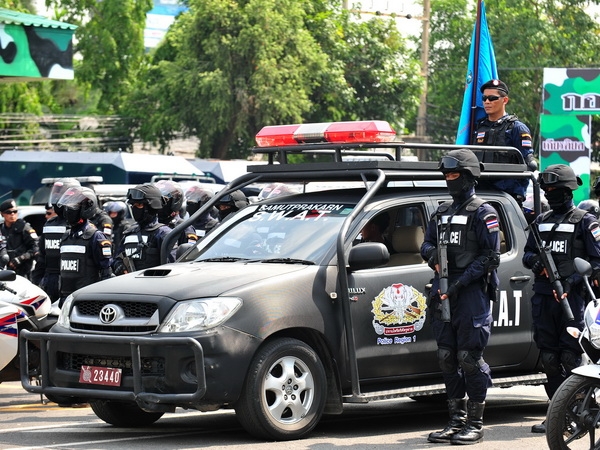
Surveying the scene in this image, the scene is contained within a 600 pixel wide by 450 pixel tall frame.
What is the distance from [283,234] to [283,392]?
1.29 meters

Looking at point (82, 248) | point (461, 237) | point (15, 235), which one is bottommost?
point (15, 235)

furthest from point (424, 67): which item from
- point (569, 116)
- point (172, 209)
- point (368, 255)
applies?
point (368, 255)

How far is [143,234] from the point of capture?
11.8m

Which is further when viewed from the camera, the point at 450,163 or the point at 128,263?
the point at 128,263

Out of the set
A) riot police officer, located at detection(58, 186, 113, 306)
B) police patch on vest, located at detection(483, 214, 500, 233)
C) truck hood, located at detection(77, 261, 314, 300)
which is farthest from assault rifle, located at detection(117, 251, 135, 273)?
police patch on vest, located at detection(483, 214, 500, 233)

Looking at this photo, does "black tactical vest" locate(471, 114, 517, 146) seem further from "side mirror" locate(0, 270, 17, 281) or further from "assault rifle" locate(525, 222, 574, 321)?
"side mirror" locate(0, 270, 17, 281)

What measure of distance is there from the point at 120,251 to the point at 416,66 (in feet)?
112

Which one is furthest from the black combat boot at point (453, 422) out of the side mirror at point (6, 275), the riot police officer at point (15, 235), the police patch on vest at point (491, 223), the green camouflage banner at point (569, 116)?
the green camouflage banner at point (569, 116)

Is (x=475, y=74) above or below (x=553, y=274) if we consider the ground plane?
above

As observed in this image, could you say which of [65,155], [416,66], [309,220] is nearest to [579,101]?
[65,155]

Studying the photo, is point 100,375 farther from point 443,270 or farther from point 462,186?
point 462,186

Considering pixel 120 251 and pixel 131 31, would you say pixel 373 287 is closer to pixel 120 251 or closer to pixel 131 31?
pixel 120 251

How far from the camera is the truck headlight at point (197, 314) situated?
801cm

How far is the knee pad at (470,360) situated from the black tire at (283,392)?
3.04 feet
